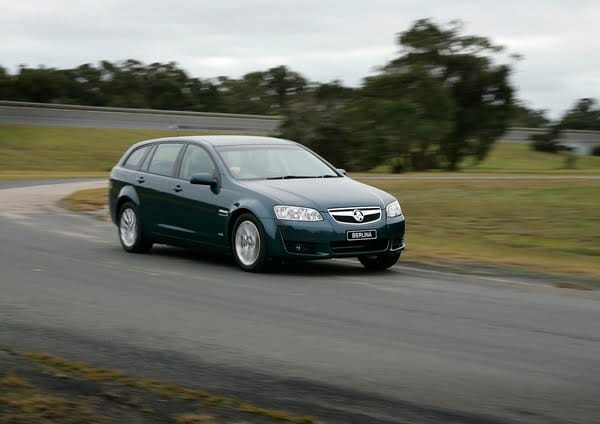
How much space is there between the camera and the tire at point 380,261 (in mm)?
12398

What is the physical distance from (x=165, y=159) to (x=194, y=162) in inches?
28.6

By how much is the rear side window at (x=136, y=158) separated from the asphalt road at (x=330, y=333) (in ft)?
5.97

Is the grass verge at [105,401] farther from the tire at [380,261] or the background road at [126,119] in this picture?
the background road at [126,119]

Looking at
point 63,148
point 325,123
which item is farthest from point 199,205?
point 63,148

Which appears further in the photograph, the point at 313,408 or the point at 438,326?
the point at 438,326

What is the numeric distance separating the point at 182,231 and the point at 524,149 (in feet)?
190

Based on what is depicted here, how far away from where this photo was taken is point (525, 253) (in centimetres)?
1460

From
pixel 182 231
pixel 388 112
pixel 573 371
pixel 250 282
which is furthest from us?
pixel 388 112

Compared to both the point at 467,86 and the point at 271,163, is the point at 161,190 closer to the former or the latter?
the point at 271,163

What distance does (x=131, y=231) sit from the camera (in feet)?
46.6

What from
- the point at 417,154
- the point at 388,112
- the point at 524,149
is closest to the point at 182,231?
the point at 388,112

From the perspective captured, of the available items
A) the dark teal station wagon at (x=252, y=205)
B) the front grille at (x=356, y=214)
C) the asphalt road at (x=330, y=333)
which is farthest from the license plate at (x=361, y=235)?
the asphalt road at (x=330, y=333)

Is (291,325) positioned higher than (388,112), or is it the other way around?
(388,112)

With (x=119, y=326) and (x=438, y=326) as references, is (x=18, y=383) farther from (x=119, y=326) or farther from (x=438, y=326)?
(x=438, y=326)
